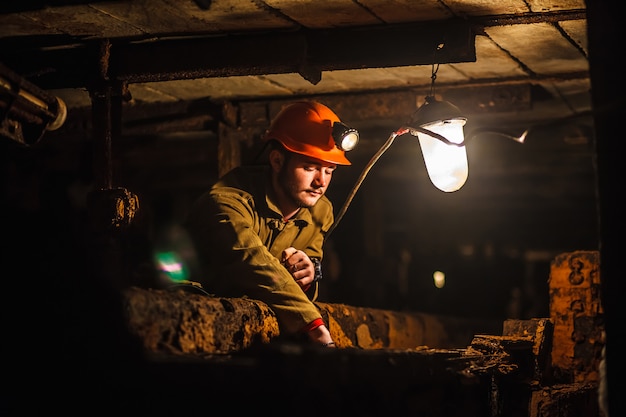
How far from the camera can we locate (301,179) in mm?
5273

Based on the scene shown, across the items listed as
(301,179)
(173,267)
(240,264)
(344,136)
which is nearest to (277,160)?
(301,179)

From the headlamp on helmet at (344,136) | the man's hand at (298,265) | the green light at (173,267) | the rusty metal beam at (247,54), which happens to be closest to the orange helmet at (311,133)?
the headlamp on helmet at (344,136)

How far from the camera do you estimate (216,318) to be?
363 cm

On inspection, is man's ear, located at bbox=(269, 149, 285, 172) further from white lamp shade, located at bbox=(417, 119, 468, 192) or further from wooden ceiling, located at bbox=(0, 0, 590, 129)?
white lamp shade, located at bbox=(417, 119, 468, 192)

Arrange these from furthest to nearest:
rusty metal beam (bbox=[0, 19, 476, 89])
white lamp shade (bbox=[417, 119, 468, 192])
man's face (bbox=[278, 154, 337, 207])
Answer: man's face (bbox=[278, 154, 337, 207]), white lamp shade (bbox=[417, 119, 468, 192]), rusty metal beam (bbox=[0, 19, 476, 89])

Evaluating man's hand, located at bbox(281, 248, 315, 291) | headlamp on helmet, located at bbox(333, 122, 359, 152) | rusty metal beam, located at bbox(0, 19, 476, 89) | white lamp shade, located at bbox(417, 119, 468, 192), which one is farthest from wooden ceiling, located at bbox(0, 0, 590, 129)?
man's hand, located at bbox(281, 248, 315, 291)

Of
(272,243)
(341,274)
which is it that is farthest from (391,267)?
(272,243)

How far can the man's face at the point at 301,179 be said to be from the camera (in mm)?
5277

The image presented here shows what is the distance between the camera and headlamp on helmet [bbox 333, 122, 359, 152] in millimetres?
5215

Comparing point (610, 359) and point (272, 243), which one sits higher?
point (272, 243)

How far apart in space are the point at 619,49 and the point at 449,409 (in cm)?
190

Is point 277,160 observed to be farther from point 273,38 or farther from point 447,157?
point 447,157

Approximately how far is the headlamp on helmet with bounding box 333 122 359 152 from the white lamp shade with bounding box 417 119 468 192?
18.4 inches

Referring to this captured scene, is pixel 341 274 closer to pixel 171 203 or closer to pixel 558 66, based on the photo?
pixel 171 203
